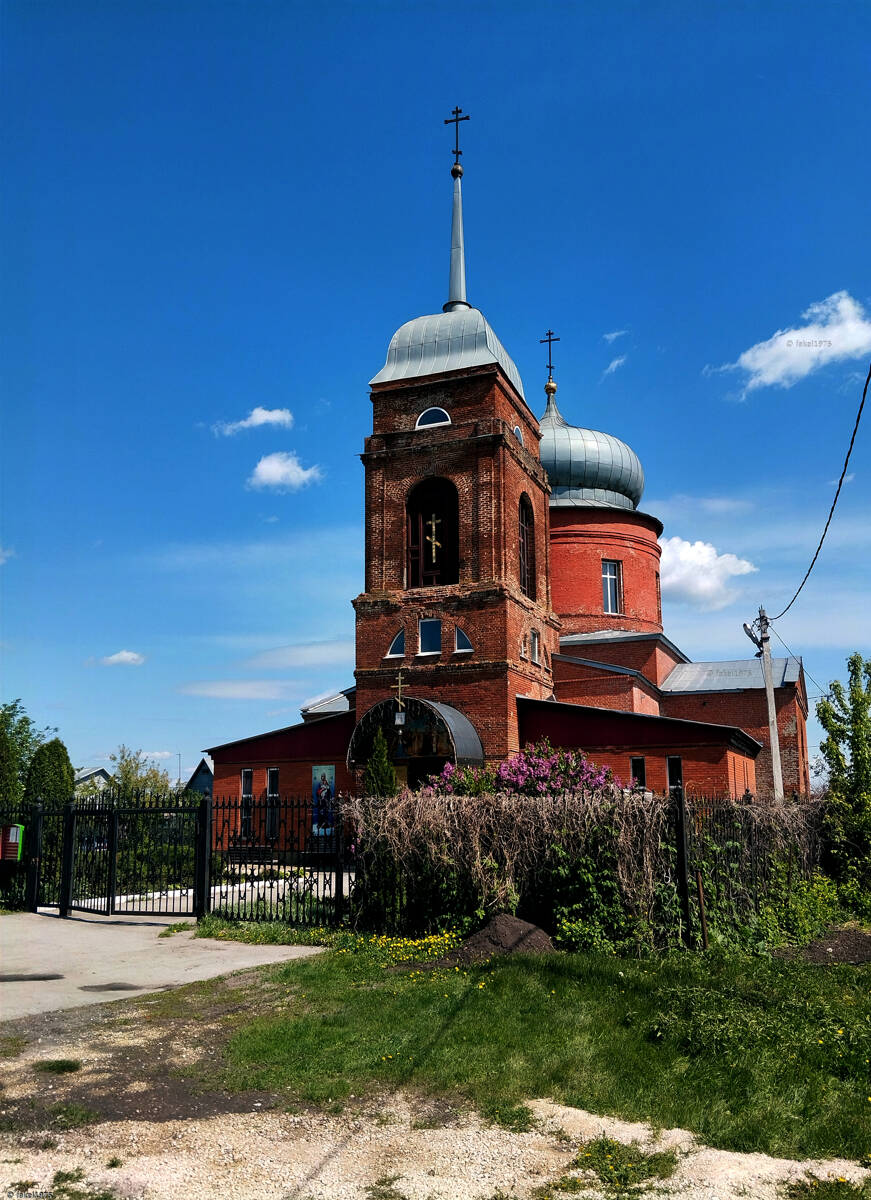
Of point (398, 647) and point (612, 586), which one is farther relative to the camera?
point (612, 586)

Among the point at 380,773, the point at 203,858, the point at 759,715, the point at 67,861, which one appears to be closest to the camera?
the point at 203,858

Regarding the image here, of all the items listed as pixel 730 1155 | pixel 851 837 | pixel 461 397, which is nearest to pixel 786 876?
pixel 851 837

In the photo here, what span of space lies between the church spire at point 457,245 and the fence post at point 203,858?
57.9 feet

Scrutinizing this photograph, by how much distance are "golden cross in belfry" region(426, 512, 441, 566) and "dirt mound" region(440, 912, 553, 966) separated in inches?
→ 594

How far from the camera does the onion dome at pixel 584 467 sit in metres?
35.3

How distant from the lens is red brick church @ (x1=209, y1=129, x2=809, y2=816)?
2397cm

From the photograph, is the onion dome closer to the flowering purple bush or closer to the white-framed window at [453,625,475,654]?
the white-framed window at [453,625,475,654]

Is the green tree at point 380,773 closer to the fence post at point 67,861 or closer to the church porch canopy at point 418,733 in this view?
the church porch canopy at point 418,733

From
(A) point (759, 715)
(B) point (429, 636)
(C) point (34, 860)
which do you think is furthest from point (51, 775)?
(A) point (759, 715)

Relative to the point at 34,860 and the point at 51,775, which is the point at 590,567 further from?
the point at 34,860

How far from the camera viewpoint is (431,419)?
25.8 m

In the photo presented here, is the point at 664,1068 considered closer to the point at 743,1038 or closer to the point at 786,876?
the point at 743,1038

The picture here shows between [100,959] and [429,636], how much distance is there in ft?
44.3

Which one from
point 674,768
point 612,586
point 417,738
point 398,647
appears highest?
point 612,586
